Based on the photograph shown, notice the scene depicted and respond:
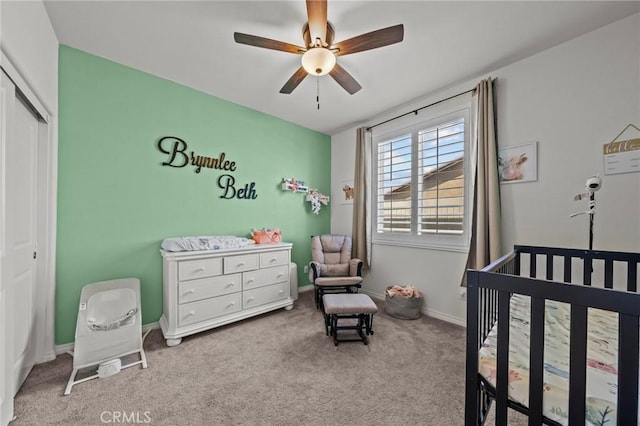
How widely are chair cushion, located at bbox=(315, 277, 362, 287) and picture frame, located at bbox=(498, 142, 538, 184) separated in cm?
192

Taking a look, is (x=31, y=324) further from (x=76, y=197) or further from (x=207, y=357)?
(x=207, y=357)

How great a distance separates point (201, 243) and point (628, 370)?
2796mm

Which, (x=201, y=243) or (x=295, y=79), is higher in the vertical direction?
(x=295, y=79)

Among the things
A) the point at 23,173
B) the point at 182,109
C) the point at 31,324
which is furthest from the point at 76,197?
the point at 182,109

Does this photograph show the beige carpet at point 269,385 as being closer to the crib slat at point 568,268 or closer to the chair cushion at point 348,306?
the chair cushion at point 348,306

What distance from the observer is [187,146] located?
8.91 feet

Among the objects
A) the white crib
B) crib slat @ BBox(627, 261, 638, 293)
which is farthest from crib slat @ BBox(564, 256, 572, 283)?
the white crib

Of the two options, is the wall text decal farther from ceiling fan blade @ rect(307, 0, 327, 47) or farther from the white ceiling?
ceiling fan blade @ rect(307, 0, 327, 47)

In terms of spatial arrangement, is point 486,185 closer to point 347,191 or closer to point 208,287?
point 347,191

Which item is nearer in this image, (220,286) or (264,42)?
(264,42)

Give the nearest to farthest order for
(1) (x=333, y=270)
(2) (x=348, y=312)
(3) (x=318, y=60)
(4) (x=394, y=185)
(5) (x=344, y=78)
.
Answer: (3) (x=318, y=60), (5) (x=344, y=78), (2) (x=348, y=312), (1) (x=333, y=270), (4) (x=394, y=185)

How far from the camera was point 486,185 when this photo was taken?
2381 mm

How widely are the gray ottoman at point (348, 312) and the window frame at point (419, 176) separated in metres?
1.17

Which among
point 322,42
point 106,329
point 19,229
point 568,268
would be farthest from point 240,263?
point 568,268
